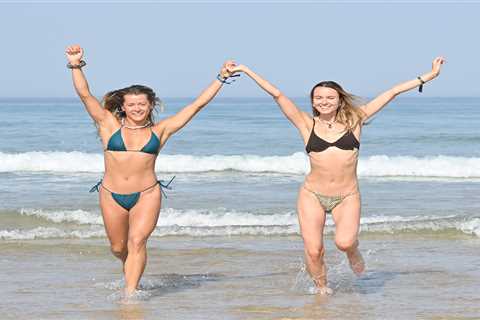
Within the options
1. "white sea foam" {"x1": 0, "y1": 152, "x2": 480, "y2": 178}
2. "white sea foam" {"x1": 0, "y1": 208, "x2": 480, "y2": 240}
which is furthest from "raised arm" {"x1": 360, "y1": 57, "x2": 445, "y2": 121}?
"white sea foam" {"x1": 0, "y1": 152, "x2": 480, "y2": 178}

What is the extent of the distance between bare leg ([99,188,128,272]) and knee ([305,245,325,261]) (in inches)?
62.2

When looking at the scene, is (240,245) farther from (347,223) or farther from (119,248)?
(347,223)

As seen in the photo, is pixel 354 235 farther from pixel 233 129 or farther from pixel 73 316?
pixel 233 129

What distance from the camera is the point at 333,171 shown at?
807cm

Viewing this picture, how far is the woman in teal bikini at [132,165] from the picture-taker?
7926 millimetres

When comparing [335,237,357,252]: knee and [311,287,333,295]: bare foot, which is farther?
[311,287,333,295]: bare foot

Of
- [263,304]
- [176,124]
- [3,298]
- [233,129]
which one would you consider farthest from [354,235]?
[233,129]

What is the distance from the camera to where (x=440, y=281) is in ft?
29.4

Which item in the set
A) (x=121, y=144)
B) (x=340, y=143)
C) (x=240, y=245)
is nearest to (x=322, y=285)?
(x=340, y=143)

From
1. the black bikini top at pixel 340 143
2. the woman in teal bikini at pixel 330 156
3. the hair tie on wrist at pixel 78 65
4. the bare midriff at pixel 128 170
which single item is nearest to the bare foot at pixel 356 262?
the woman in teal bikini at pixel 330 156

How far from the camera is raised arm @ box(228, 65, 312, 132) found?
800cm

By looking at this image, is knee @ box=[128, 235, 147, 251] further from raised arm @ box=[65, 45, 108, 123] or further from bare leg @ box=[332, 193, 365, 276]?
bare leg @ box=[332, 193, 365, 276]

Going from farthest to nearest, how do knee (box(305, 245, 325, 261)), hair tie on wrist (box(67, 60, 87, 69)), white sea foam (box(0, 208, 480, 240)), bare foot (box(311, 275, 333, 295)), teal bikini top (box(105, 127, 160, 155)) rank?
1. white sea foam (box(0, 208, 480, 240))
2. bare foot (box(311, 275, 333, 295))
3. knee (box(305, 245, 325, 261))
4. teal bikini top (box(105, 127, 160, 155))
5. hair tie on wrist (box(67, 60, 87, 69))

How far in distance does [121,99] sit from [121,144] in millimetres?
403
